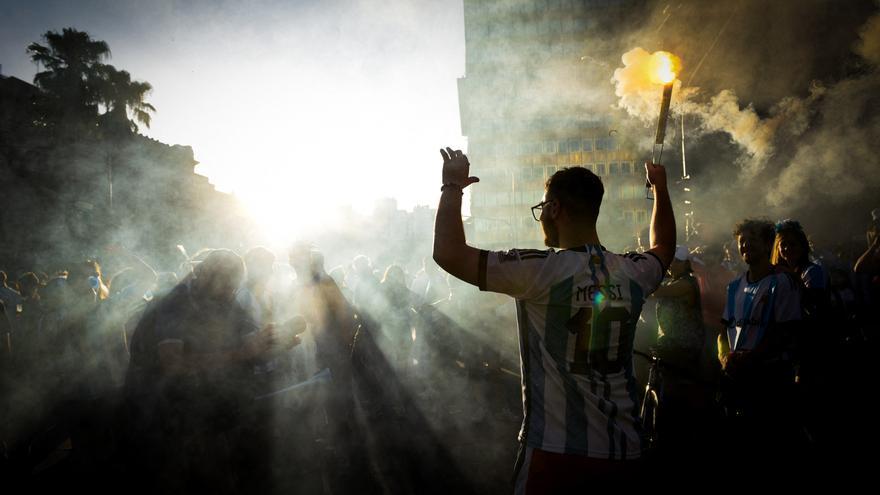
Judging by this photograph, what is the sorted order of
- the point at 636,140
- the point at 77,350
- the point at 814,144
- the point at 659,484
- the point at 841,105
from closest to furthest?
1. the point at 659,484
2. the point at 77,350
3. the point at 841,105
4. the point at 814,144
5. the point at 636,140

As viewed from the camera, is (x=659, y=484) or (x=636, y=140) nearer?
(x=659, y=484)

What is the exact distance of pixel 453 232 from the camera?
162cm

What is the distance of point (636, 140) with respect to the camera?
53688 mm

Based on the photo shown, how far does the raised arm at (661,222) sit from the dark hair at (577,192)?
46 cm

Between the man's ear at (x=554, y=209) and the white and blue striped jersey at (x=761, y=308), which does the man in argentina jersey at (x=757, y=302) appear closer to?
the white and blue striped jersey at (x=761, y=308)

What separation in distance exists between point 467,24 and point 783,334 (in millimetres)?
61826

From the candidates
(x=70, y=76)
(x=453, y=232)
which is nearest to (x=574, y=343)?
(x=453, y=232)

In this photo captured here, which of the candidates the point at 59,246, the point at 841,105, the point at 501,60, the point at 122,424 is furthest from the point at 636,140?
the point at 122,424

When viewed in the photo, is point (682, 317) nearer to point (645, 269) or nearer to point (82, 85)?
point (645, 269)

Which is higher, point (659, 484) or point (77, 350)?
point (77, 350)

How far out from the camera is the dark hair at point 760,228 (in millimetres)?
3527

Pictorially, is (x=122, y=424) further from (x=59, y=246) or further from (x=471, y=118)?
(x=471, y=118)

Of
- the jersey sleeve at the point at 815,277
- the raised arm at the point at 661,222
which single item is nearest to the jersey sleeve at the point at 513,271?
the raised arm at the point at 661,222

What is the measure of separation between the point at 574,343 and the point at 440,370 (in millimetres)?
5424
